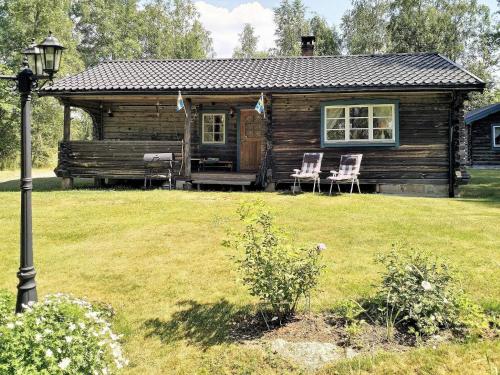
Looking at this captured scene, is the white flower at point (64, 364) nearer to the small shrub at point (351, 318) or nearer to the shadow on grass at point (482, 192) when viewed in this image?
the small shrub at point (351, 318)

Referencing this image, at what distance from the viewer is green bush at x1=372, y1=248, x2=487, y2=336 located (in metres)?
3.41

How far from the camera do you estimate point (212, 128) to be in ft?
48.2

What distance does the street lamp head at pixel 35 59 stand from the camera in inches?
159

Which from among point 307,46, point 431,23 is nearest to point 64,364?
point 307,46

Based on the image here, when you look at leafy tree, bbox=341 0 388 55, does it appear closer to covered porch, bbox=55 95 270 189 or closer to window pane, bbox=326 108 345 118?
covered porch, bbox=55 95 270 189

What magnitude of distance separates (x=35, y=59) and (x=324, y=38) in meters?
37.5

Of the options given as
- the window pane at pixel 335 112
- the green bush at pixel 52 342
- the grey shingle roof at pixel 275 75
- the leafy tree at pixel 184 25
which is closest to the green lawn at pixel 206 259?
the green bush at pixel 52 342

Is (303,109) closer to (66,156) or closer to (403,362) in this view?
(66,156)

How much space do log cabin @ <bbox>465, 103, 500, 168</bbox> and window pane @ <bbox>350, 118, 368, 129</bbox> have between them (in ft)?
52.8

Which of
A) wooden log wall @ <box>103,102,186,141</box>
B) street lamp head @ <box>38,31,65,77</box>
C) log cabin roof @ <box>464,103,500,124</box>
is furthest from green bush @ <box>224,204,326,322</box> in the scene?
log cabin roof @ <box>464,103,500,124</box>

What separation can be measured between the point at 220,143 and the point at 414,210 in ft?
25.4

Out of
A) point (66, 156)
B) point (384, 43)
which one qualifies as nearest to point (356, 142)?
Result: point (66, 156)

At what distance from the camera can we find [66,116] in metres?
13.0

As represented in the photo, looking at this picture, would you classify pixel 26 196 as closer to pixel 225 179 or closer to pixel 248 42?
pixel 225 179
